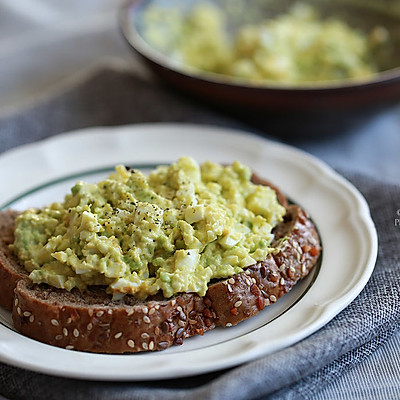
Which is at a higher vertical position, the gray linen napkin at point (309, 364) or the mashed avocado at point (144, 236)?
the mashed avocado at point (144, 236)

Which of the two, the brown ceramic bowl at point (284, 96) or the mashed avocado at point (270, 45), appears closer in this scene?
the brown ceramic bowl at point (284, 96)

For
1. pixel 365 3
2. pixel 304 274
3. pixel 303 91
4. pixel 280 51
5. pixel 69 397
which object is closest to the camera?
pixel 69 397

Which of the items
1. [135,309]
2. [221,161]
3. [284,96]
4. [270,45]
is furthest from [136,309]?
[270,45]

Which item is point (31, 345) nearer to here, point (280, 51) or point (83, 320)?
point (83, 320)

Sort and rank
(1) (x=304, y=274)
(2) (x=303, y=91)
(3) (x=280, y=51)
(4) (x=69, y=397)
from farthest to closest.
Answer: (3) (x=280, y=51), (2) (x=303, y=91), (1) (x=304, y=274), (4) (x=69, y=397)

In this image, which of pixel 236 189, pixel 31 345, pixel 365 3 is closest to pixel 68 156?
pixel 236 189

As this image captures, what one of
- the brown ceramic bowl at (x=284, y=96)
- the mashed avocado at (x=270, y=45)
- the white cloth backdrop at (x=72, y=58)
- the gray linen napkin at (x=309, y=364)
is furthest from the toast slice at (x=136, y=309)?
the mashed avocado at (x=270, y=45)

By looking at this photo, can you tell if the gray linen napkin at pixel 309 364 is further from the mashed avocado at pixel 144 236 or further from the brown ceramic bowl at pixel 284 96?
the brown ceramic bowl at pixel 284 96
